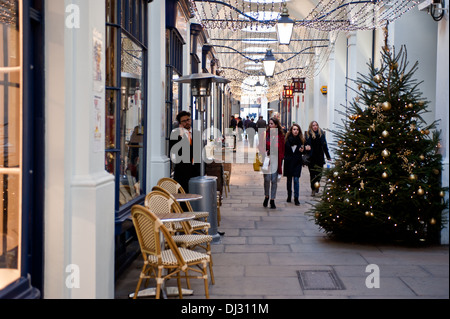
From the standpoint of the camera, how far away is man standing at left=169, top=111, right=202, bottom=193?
8680mm

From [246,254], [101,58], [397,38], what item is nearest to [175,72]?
[397,38]

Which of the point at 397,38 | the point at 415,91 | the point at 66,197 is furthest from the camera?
the point at 397,38

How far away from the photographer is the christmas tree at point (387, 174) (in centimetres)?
744

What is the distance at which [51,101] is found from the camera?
14.3ft

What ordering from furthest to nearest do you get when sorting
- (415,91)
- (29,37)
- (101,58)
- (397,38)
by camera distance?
(397,38), (415,91), (101,58), (29,37)

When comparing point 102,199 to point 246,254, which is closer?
point 102,199

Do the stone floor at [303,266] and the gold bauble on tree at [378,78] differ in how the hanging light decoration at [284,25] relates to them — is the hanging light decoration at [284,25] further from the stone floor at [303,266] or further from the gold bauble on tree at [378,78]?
the stone floor at [303,266]

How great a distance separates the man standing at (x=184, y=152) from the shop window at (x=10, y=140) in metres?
4.26

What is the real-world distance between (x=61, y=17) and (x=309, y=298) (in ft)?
9.97

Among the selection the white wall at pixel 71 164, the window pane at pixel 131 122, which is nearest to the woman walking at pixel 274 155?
the window pane at pixel 131 122

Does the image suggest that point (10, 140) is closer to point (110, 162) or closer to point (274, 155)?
point (110, 162)

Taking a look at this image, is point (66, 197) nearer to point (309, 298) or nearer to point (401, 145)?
point (309, 298)

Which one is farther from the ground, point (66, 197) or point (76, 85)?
point (76, 85)

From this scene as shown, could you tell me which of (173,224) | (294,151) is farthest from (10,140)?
(294,151)
